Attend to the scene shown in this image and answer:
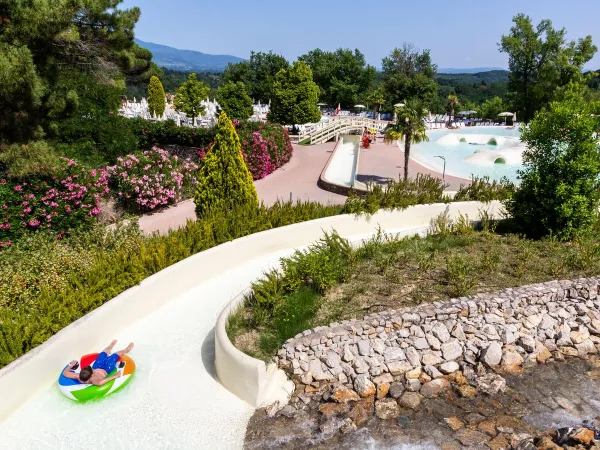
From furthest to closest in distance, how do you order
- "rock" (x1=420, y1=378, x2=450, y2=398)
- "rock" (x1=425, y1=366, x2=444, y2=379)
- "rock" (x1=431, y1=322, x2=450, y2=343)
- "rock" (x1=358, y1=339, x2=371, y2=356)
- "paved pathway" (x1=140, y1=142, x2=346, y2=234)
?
"paved pathway" (x1=140, y1=142, x2=346, y2=234), "rock" (x1=431, y1=322, x2=450, y2=343), "rock" (x1=425, y1=366, x2=444, y2=379), "rock" (x1=358, y1=339, x2=371, y2=356), "rock" (x1=420, y1=378, x2=450, y2=398)

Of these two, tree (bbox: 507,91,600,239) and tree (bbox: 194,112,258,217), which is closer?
tree (bbox: 507,91,600,239)

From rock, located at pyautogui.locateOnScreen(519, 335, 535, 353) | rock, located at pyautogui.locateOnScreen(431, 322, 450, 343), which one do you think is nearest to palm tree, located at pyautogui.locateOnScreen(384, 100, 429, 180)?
rock, located at pyautogui.locateOnScreen(519, 335, 535, 353)

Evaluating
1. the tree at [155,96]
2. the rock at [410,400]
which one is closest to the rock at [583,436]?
the rock at [410,400]

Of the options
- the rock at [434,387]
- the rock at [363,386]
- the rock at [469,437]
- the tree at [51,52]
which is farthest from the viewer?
the tree at [51,52]

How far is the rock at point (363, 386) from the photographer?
7008 mm

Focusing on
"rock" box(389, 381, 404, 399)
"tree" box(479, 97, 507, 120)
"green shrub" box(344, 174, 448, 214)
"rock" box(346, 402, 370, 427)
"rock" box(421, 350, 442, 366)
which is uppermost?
"tree" box(479, 97, 507, 120)

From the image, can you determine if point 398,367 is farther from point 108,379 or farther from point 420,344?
point 108,379

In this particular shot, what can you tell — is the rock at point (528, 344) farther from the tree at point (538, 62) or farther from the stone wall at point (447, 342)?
the tree at point (538, 62)

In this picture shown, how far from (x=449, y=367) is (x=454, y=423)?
124 cm

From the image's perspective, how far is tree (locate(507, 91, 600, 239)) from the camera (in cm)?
1123

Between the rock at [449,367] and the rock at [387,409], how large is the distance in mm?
1217

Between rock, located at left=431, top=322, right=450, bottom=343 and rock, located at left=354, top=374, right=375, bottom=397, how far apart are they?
1574 millimetres

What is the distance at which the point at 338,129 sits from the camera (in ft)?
118

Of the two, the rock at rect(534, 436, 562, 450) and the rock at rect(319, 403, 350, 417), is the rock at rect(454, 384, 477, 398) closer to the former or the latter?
the rock at rect(534, 436, 562, 450)
